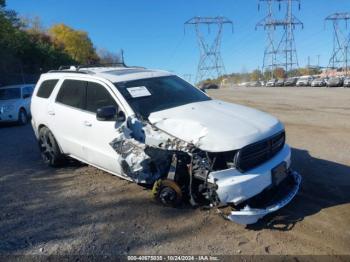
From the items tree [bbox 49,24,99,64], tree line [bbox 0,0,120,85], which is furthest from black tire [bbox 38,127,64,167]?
tree [bbox 49,24,99,64]

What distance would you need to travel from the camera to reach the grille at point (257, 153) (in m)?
4.14

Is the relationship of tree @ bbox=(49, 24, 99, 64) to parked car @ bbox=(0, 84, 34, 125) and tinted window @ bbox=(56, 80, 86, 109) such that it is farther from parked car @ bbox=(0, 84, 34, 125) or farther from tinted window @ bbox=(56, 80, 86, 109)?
tinted window @ bbox=(56, 80, 86, 109)

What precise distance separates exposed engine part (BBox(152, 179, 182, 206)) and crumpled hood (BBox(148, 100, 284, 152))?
629 millimetres

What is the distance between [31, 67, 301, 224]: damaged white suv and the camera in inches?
165

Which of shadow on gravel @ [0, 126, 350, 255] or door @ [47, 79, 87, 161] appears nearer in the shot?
shadow on gravel @ [0, 126, 350, 255]

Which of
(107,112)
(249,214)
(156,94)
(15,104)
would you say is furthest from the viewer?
(15,104)

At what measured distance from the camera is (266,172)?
4316mm

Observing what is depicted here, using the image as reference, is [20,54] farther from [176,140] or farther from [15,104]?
[176,140]

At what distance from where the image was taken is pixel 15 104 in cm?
1464

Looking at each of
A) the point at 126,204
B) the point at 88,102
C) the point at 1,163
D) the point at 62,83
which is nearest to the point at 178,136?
the point at 126,204

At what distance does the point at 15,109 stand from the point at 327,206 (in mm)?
12727

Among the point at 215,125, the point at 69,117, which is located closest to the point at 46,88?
the point at 69,117

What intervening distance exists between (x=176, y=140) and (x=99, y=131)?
149 centimetres

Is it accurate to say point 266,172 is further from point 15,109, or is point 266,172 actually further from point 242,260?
point 15,109
